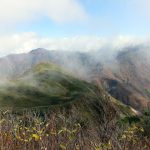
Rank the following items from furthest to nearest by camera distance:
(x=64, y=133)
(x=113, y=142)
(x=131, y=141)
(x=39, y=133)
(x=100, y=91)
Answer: (x=100, y=91) < (x=131, y=141) < (x=64, y=133) < (x=113, y=142) < (x=39, y=133)

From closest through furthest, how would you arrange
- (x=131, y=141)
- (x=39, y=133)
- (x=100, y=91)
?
1. (x=39, y=133)
2. (x=131, y=141)
3. (x=100, y=91)

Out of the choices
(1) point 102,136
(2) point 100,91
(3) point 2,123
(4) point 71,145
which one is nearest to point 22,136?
(3) point 2,123

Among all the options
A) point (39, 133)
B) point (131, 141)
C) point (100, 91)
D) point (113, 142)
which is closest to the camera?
point (39, 133)

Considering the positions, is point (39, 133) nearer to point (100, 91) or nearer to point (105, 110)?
point (105, 110)

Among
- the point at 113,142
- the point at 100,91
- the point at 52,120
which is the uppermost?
the point at 100,91

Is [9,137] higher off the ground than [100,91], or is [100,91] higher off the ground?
[100,91]

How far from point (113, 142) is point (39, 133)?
223cm

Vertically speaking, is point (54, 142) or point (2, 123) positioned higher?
point (2, 123)

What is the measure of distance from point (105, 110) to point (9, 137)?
3.19m

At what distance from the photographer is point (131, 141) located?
13445 millimetres

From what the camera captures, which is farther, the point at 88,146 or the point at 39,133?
the point at 88,146

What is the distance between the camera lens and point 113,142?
37.2 feet

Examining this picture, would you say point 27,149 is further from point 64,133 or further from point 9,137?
point 64,133

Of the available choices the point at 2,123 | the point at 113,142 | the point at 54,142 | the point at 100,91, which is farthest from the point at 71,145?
the point at 100,91
